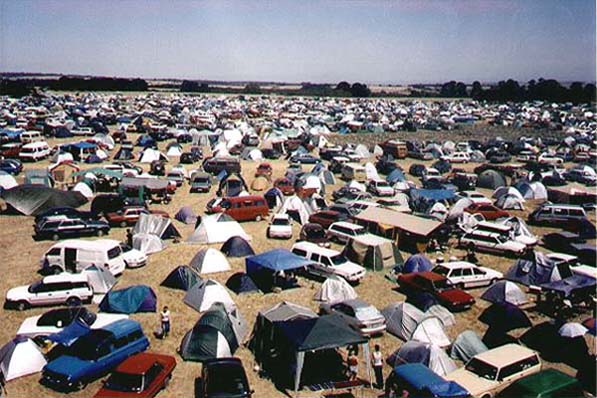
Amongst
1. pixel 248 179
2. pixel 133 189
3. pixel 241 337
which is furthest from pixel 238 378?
pixel 248 179

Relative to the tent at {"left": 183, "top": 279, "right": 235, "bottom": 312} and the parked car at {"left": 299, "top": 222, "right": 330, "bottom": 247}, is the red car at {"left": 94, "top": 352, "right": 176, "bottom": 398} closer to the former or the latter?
the tent at {"left": 183, "top": 279, "right": 235, "bottom": 312}

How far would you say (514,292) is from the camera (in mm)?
17641

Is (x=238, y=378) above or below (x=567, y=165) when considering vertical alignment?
below

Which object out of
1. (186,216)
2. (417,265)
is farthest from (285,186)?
(417,265)

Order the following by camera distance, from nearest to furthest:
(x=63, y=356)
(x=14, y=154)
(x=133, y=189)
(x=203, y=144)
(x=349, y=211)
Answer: (x=63, y=356), (x=349, y=211), (x=133, y=189), (x=14, y=154), (x=203, y=144)

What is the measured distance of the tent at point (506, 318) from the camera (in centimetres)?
1557

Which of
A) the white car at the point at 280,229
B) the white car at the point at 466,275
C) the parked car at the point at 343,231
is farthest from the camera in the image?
the white car at the point at 280,229

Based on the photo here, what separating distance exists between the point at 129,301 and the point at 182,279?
244 cm

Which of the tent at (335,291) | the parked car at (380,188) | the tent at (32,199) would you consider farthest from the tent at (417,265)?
the tent at (32,199)

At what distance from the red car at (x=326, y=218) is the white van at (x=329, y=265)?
5.31m

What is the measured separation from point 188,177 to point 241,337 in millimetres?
24621

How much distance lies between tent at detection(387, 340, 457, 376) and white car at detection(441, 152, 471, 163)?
36.7m

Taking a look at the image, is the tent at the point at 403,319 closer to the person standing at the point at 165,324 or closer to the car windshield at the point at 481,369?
the car windshield at the point at 481,369

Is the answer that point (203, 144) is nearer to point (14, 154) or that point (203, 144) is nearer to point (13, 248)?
point (14, 154)
